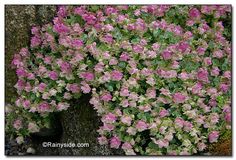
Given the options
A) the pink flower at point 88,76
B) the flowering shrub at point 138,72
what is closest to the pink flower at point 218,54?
the flowering shrub at point 138,72

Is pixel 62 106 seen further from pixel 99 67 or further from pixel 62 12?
pixel 62 12

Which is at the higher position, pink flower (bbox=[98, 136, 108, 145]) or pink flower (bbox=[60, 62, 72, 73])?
pink flower (bbox=[60, 62, 72, 73])

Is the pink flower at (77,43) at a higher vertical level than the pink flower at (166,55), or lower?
higher

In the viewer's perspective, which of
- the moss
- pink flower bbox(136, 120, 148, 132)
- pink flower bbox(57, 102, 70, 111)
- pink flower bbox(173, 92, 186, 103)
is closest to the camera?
pink flower bbox(136, 120, 148, 132)

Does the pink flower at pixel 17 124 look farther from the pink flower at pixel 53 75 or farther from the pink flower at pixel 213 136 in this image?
the pink flower at pixel 213 136

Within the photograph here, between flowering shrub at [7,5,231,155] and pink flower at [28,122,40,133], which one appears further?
pink flower at [28,122,40,133]

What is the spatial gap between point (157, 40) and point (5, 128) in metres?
0.92

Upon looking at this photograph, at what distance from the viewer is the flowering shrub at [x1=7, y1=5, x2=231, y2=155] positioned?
3102 millimetres

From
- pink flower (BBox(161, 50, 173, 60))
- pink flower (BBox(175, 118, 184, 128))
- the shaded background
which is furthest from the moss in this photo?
pink flower (BBox(175, 118, 184, 128))

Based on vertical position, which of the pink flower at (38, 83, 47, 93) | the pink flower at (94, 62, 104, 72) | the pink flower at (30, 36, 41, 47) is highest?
the pink flower at (30, 36, 41, 47)

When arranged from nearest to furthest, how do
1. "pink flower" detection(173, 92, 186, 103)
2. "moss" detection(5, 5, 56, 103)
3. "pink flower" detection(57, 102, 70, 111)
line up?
"pink flower" detection(173, 92, 186, 103) < "pink flower" detection(57, 102, 70, 111) < "moss" detection(5, 5, 56, 103)

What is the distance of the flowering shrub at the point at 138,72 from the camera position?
3.10 meters

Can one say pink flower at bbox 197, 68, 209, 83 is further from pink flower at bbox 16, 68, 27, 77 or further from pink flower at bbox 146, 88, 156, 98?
pink flower at bbox 16, 68, 27, 77

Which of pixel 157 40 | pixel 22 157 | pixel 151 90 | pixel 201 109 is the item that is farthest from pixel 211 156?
pixel 22 157
